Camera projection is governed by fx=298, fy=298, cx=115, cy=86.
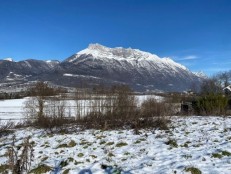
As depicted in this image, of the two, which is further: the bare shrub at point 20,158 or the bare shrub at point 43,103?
the bare shrub at point 43,103

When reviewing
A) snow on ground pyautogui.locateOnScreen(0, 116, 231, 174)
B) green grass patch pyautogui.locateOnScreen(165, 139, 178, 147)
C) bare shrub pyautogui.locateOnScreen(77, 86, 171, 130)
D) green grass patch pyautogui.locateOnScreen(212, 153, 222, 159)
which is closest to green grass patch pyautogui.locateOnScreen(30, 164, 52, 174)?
snow on ground pyautogui.locateOnScreen(0, 116, 231, 174)

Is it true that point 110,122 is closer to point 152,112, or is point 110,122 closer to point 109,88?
point 152,112

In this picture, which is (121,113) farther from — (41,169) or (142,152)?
(41,169)

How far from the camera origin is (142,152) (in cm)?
1051

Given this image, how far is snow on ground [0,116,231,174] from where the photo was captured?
845cm

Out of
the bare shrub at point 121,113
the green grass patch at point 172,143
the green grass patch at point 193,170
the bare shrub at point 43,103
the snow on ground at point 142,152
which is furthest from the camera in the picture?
the bare shrub at point 43,103

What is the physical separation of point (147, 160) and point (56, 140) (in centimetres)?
648

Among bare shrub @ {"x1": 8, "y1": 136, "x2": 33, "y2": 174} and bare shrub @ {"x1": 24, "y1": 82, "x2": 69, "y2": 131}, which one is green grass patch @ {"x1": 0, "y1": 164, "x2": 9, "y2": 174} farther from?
bare shrub @ {"x1": 24, "y1": 82, "x2": 69, "y2": 131}

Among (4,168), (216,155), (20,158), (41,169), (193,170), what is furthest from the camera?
(4,168)

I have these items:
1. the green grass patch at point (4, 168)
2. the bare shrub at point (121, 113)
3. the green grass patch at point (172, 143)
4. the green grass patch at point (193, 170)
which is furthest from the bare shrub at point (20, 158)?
the bare shrub at point (121, 113)

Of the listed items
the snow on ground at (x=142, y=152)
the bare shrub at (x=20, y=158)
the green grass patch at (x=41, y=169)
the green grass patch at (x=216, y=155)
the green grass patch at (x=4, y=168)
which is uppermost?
the bare shrub at (x=20, y=158)

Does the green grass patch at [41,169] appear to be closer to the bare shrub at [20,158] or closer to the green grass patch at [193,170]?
the bare shrub at [20,158]

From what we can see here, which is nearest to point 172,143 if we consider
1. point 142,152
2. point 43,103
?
point 142,152

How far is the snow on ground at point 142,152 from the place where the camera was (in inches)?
332
